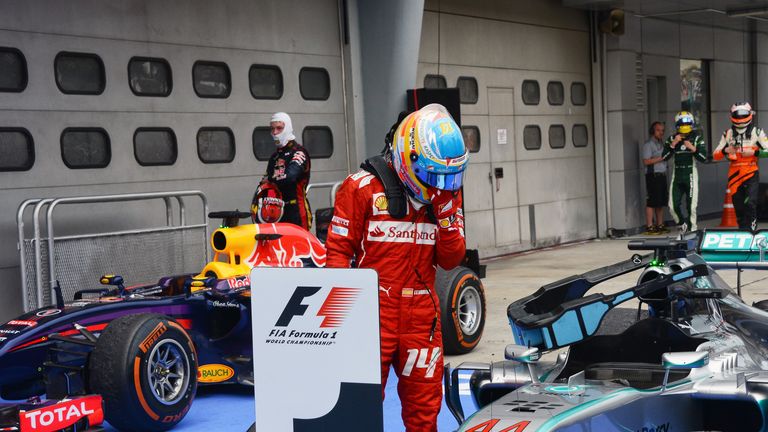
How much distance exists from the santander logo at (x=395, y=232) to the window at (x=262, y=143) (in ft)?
23.5

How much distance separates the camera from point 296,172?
32.8ft

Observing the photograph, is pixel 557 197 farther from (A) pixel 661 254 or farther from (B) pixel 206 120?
(A) pixel 661 254

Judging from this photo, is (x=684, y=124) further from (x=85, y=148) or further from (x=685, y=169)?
(x=85, y=148)

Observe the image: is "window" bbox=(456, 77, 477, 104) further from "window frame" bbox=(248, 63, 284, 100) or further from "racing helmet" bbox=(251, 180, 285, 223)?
"racing helmet" bbox=(251, 180, 285, 223)

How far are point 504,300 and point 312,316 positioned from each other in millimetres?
7335

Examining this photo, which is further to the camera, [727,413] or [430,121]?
[430,121]

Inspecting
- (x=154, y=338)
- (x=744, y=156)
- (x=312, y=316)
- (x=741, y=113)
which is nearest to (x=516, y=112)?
(x=741, y=113)

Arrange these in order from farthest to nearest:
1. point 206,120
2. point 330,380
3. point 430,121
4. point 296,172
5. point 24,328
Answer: point 206,120, point 296,172, point 24,328, point 430,121, point 330,380

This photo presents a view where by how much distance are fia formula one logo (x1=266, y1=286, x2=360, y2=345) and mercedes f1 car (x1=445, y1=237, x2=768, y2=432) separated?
2.08 feet

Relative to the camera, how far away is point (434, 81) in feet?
48.4

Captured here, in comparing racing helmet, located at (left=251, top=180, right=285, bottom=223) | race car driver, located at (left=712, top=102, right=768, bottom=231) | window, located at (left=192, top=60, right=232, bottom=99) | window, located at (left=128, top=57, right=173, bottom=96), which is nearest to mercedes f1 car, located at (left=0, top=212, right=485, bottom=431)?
racing helmet, located at (left=251, top=180, right=285, bottom=223)

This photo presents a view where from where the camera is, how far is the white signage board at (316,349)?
4.18m

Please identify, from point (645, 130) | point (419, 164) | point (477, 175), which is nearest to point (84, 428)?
point (419, 164)

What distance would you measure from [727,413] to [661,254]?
1126 mm
